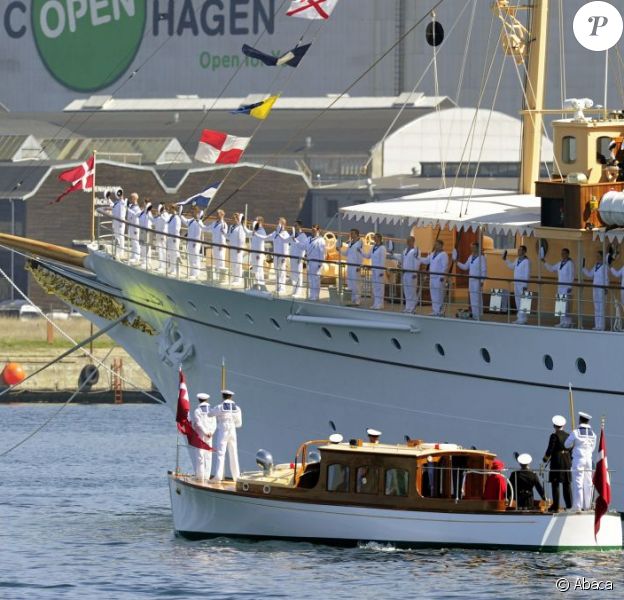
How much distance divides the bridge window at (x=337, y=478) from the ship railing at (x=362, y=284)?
4047mm

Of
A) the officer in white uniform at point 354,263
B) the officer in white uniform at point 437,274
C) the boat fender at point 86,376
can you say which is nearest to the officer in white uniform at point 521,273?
the officer in white uniform at point 437,274

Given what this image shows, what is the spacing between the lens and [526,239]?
3569 centimetres

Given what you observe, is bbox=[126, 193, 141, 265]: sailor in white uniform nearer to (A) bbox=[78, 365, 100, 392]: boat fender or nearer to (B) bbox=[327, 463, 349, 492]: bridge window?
(B) bbox=[327, 463, 349, 492]: bridge window

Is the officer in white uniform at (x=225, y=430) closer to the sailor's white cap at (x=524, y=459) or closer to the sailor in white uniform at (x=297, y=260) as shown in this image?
the sailor in white uniform at (x=297, y=260)

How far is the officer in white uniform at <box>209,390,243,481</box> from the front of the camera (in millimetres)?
33594

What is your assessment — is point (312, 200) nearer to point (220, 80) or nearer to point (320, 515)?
point (220, 80)

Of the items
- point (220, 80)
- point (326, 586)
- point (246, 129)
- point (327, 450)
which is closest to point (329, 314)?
point (327, 450)

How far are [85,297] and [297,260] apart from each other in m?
7.32

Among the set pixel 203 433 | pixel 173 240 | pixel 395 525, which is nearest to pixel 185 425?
pixel 203 433

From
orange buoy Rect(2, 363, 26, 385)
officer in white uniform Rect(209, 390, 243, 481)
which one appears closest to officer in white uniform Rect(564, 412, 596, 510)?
officer in white uniform Rect(209, 390, 243, 481)

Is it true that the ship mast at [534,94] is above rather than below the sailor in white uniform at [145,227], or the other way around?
above

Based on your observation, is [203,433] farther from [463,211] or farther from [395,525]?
[463,211]

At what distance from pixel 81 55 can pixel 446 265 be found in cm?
8065

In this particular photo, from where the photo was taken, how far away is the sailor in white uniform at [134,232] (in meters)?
40.6
